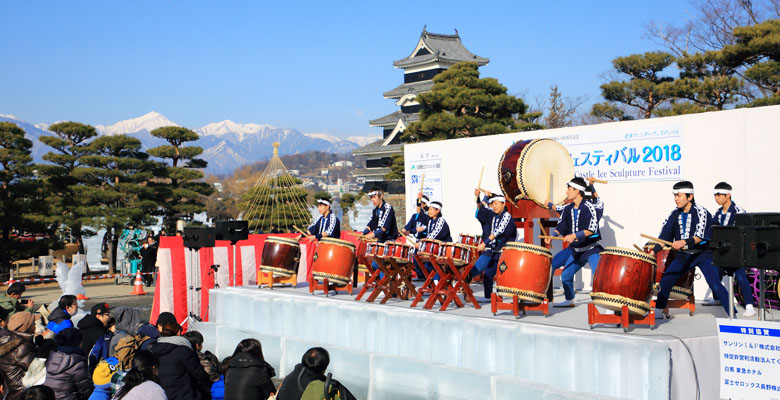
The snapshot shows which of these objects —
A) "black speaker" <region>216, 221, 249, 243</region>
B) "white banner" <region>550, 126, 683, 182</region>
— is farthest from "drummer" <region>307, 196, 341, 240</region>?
"white banner" <region>550, 126, 683, 182</region>

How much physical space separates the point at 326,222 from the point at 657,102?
19.1 metres

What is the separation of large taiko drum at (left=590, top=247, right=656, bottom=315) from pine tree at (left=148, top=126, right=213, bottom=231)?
2414 centimetres

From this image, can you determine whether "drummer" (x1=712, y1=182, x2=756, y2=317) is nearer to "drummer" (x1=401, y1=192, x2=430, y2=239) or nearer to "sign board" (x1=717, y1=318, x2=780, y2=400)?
"sign board" (x1=717, y1=318, x2=780, y2=400)

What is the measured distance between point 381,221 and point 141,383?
5676 mm

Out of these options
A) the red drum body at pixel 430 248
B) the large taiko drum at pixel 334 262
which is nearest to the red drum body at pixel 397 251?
the red drum body at pixel 430 248

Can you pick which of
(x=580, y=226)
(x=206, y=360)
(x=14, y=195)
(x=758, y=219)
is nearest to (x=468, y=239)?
(x=580, y=226)

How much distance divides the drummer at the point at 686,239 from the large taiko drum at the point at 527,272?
1.08m

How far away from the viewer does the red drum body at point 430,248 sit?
→ 807 centimetres

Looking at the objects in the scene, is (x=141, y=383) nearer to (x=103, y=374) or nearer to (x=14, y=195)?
(x=103, y=374)

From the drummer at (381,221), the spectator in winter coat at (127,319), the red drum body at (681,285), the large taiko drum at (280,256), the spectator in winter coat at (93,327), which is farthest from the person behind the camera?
the large taiko drum at (280,256)

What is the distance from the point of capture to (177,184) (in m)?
30.9

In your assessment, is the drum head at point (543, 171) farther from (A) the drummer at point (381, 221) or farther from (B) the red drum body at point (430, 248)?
(A) the drummer at point (381, 221)

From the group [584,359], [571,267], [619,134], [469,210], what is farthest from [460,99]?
[584,359]

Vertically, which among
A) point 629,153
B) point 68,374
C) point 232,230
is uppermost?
point 629,153
